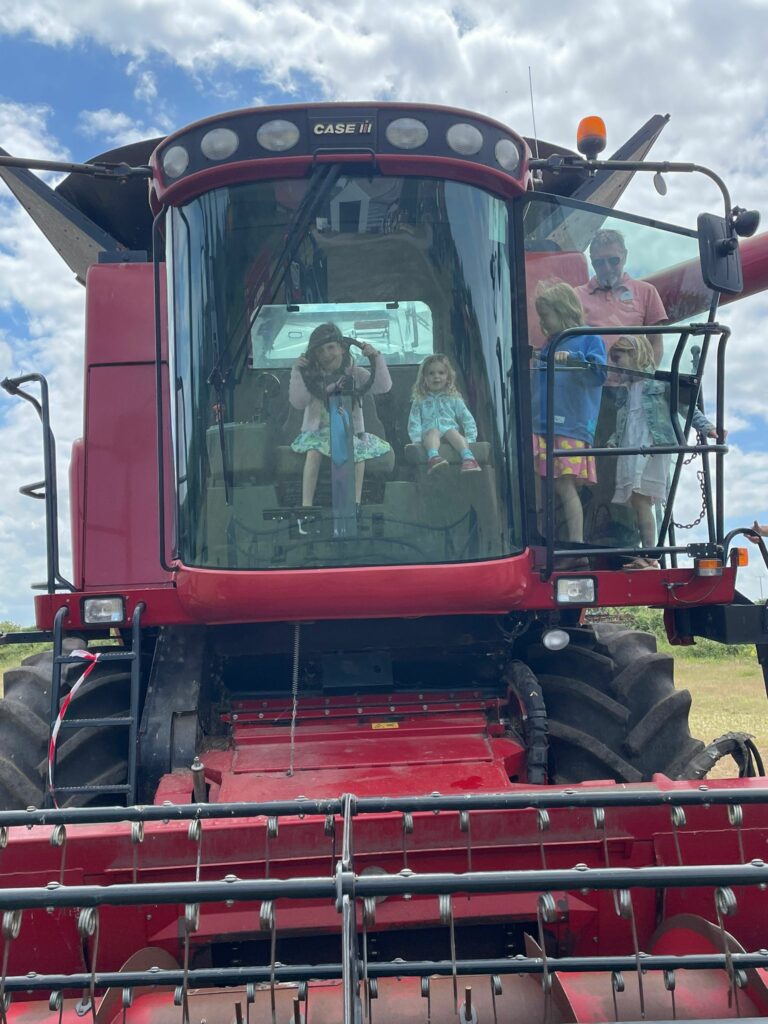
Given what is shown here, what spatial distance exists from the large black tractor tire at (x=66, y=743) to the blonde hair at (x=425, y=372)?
68.1 inches

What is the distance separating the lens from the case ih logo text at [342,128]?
3.75m

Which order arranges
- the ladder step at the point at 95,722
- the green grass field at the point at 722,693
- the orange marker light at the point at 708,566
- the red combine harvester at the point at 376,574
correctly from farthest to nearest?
the green grass field at the point at 722,693 < the orange marker light at the point at 708,566 < the ladder step at the point at 95,722 < the red combine harvester at the point at 376,574

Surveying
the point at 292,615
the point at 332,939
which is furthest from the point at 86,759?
the point at 332,939

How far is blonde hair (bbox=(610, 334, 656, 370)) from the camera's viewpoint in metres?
4.21

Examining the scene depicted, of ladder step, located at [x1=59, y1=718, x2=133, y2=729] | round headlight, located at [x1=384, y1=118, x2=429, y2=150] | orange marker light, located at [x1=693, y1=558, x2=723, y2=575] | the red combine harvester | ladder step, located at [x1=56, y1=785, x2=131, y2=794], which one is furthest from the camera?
orange marker light, located at [x1=693, y1=558, x2=723, y2=575]

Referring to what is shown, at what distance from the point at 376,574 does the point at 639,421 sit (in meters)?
1.41

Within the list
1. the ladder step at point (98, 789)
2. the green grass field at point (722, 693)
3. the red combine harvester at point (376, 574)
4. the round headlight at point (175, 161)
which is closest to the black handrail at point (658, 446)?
the red combine harvester at point (376, 574)

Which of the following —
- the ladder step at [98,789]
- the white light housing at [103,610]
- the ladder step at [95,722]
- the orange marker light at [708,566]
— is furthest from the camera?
the orange marker light at [708,566]

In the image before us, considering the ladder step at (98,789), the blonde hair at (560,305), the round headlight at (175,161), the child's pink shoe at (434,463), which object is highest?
the round headlight at (175,161)

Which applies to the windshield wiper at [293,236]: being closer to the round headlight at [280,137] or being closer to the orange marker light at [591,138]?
the round headlight at [280,137]

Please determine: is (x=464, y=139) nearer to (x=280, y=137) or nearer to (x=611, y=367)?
(x=280, y=137)

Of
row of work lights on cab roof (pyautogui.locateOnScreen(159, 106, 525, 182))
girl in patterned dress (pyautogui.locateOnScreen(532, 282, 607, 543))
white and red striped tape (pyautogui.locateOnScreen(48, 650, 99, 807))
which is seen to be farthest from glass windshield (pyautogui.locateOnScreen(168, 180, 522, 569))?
white and red striped tape (pyautogui.locateOnScreen(48, 650, 99, 807))

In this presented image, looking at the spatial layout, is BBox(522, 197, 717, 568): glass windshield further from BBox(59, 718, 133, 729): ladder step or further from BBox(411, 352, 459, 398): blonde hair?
BBox(59, 718, 133, 729): ladder step

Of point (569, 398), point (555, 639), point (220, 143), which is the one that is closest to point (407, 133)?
point (220, 143)
